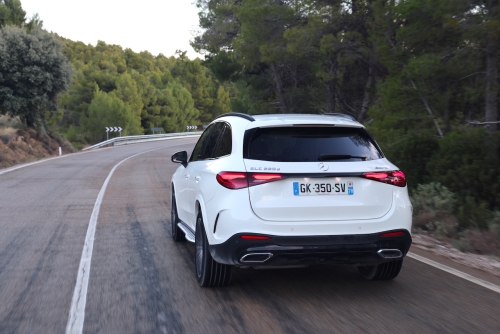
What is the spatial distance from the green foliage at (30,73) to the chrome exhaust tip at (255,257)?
36.3m

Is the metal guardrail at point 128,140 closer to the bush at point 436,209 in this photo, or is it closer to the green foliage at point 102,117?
the green foliage at point 102,117

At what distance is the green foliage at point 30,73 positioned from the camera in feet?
128

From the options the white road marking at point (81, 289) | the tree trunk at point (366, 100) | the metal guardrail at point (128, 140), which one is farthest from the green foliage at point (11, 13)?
the white road marking at point (81, 289)

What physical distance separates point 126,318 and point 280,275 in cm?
215

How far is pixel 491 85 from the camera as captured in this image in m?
12.5

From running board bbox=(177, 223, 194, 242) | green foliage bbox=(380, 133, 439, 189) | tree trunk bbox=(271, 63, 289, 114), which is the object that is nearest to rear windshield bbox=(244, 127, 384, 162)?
running board bbox=(177, 223, 194, 242)

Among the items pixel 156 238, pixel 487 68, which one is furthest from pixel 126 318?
pixel 487 68

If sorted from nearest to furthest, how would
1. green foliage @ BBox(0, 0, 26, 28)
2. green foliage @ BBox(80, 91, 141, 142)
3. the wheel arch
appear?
the wheel arch
green foliage @ BBox(0, 0, 26, 28)
green foliage @ BBox(80, 91, 141, 142)

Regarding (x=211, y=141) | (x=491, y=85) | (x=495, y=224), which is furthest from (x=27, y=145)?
(x=495, y=224)

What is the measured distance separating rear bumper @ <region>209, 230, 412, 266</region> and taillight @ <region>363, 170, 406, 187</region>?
51 cm

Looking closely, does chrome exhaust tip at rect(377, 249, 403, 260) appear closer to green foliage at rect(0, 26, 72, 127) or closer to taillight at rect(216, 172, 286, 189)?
taillight at rect(216, 172, 286, 189)

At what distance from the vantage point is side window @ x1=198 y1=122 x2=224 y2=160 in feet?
23.1

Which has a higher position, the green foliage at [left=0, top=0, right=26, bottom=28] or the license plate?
the green foliage at [left=0, top=0, right=26, bottom=28]

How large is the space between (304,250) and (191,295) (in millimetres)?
1284
